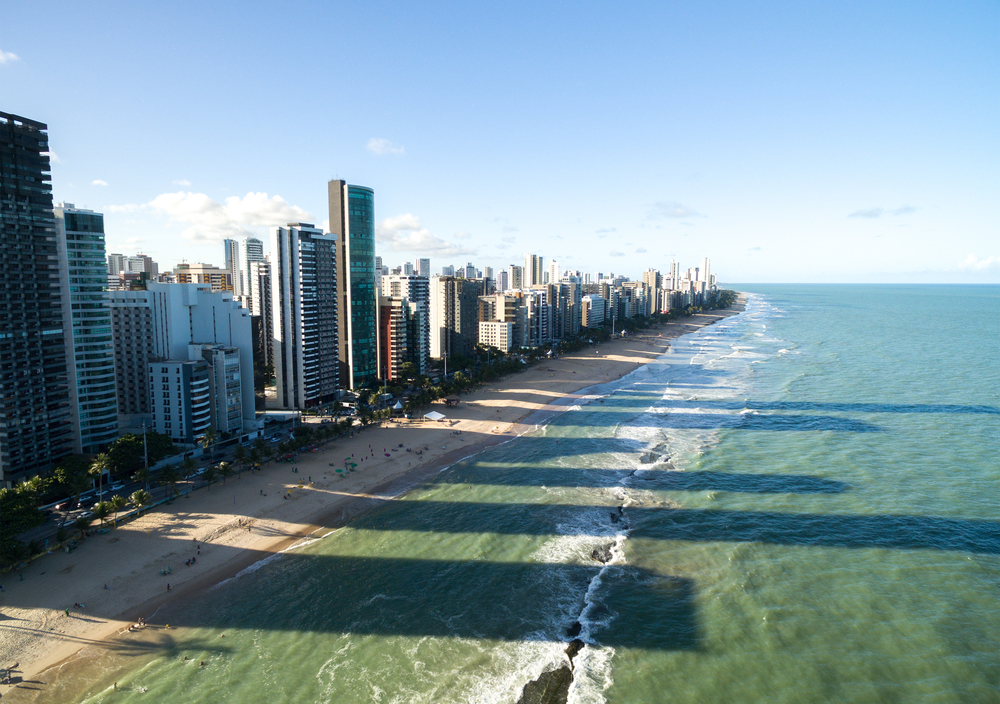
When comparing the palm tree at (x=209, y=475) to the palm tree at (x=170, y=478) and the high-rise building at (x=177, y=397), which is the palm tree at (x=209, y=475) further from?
the high-rise building at (x=177, y=397)

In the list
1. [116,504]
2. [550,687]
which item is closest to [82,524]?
[116,504]

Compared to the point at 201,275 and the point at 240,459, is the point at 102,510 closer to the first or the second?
the point at 240,459

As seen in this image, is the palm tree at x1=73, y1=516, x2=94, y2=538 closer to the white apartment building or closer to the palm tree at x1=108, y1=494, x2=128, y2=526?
the palm tree at x1=108, y1=494, x2=128, y2=526

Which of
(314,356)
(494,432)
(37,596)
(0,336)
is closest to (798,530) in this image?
(494,432)

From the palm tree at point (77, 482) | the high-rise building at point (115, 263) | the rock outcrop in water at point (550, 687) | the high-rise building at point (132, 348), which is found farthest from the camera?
the high-rise building at point (115, 263)

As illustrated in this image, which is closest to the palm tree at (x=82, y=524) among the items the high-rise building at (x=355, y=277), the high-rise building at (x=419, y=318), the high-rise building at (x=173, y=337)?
the high-rise building at (x=173, y=337)

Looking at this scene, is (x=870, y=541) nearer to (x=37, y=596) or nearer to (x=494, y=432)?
(x=494, y=432)
